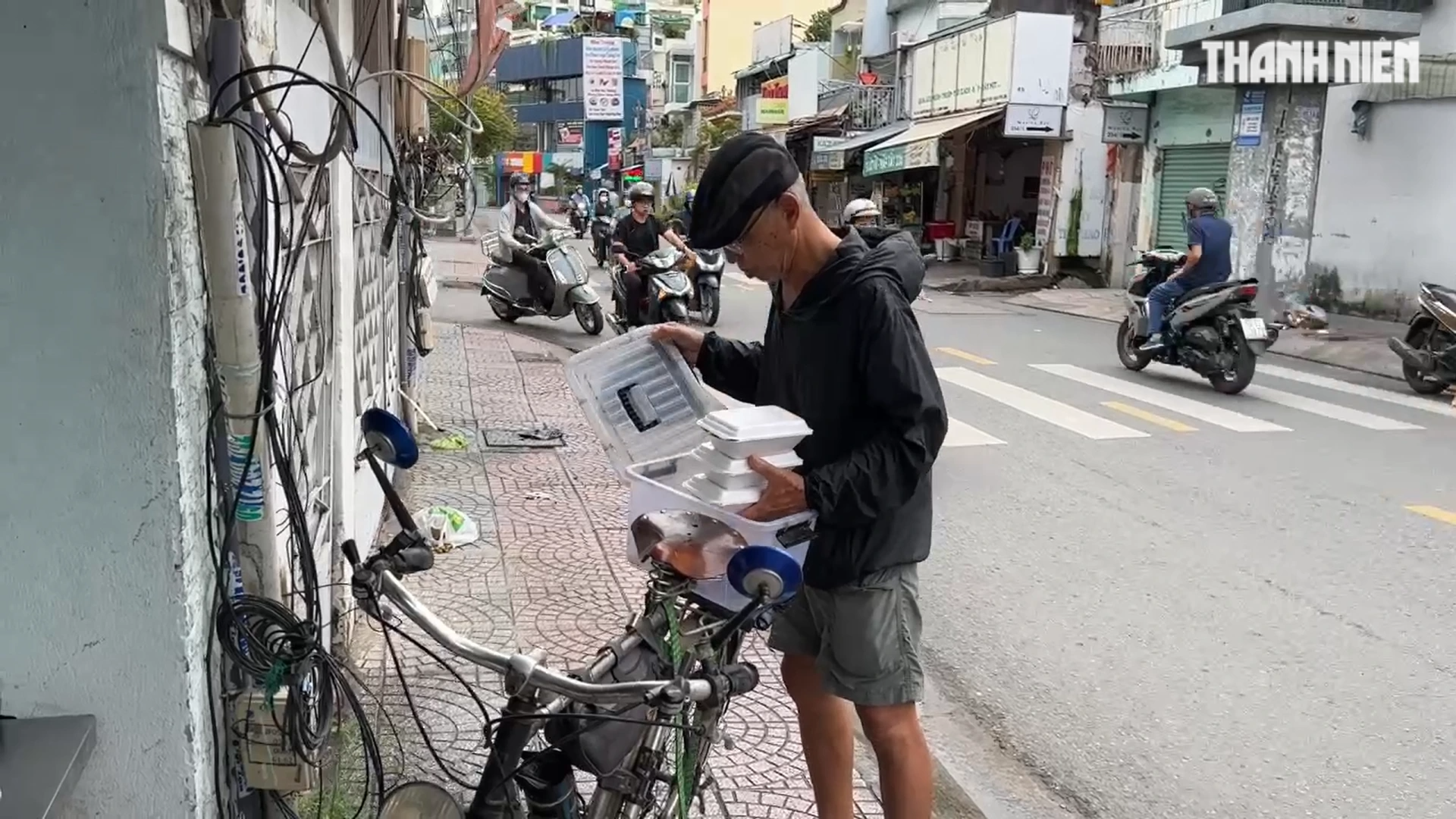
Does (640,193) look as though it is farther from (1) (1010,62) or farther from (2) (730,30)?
(2) (730,30)

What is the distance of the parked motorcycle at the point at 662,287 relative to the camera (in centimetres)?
1179

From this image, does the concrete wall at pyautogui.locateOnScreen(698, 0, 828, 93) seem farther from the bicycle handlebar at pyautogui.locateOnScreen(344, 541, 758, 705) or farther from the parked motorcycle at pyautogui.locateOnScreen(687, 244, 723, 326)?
the bicycle handlebar at pyautogui.locateOnScreen(344, 541, 758, 705)

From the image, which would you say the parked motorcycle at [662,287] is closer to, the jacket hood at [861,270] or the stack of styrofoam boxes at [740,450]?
the jacket hood at [861,270]

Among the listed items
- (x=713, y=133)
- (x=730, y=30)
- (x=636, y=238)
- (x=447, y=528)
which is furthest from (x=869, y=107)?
(x=730, y=30)

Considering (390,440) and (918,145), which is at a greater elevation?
(918,145)

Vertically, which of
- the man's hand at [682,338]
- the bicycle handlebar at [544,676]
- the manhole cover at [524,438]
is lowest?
the manhole cover at [524,438]

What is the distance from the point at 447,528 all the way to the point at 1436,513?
16.7 feet

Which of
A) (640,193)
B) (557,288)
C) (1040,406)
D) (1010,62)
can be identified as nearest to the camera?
(1040,406)

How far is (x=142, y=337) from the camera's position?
2.03 m

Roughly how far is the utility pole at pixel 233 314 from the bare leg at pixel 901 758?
1.33m

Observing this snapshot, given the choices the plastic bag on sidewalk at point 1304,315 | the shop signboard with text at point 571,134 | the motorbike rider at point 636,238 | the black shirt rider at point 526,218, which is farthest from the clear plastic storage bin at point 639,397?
the shop signboard with text at point 571,134

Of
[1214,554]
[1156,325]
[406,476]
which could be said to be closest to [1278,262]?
→ [1156,325]

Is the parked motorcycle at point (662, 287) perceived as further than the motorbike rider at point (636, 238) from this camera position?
No

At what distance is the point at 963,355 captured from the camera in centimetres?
1179
